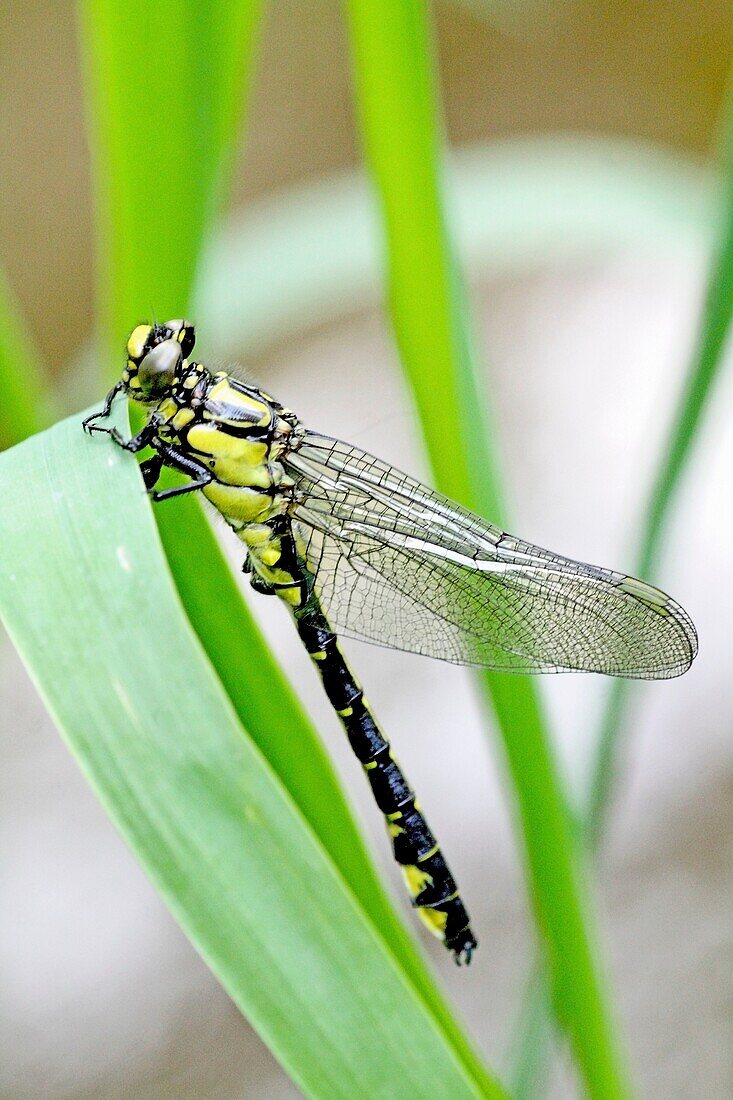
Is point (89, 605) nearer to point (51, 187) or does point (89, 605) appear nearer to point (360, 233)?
point (360, 233)

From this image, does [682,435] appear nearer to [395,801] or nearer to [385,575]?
[385,575]

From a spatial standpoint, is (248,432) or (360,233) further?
(360,233)

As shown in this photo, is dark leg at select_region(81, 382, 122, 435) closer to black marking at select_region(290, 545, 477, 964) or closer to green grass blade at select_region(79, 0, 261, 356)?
green grass blade at select_region(79, 0, 261, 356)

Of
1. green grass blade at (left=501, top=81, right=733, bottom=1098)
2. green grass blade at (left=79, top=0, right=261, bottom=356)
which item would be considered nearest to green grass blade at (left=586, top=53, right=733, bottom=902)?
green grass blade at (left=501, top=81, right=733, bottom=1098)

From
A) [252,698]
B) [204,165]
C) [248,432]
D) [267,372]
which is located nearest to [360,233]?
[248,432]

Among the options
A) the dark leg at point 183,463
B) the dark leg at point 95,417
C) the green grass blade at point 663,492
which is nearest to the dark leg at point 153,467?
the dark leg at point 183,463

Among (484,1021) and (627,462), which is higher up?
(627,462)

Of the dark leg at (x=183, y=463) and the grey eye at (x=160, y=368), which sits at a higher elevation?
the grey eye at (x=160, y=368)

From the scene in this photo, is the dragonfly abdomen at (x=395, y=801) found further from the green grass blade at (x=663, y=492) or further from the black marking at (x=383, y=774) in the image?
the green grass blade at (x=663, y=492)
